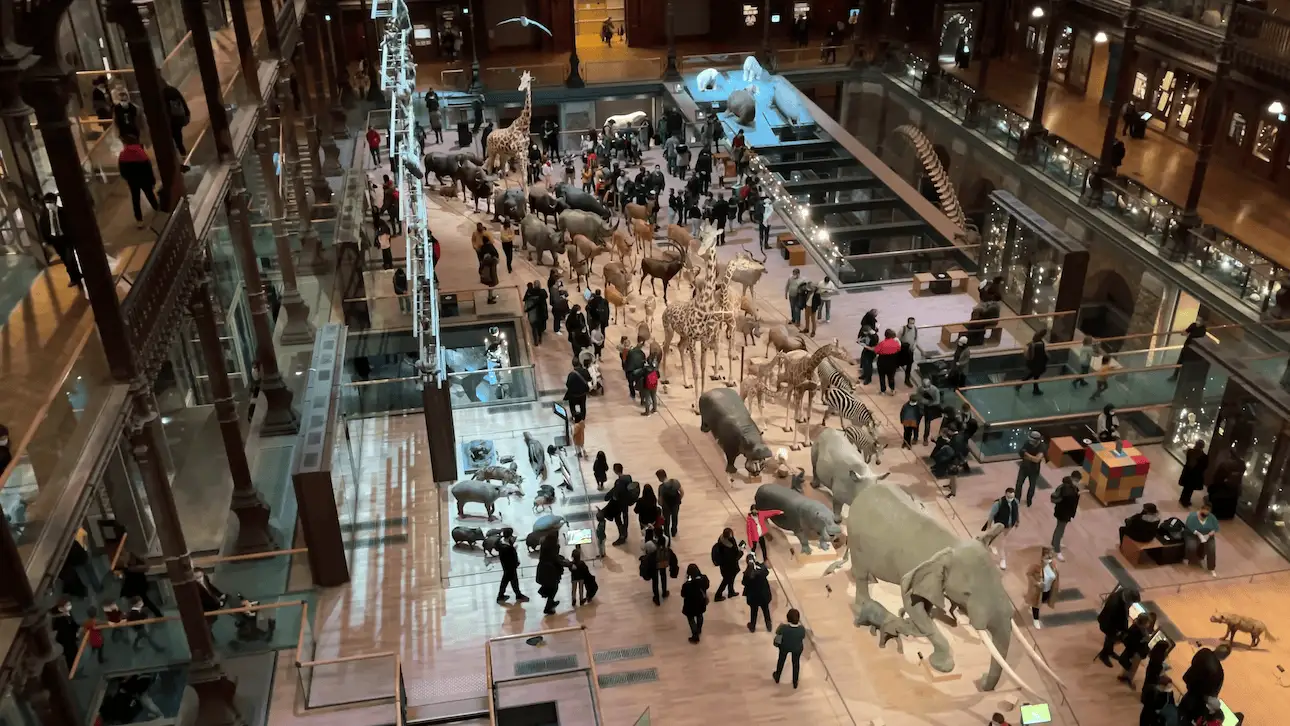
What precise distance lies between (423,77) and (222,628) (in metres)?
26.2

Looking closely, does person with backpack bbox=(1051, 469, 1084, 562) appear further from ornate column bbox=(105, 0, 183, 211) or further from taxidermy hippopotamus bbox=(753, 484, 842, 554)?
ornate column bbox=(105, 0, 183, 211)

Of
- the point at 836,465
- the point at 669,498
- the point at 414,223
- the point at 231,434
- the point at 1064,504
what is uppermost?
the point at 414,223

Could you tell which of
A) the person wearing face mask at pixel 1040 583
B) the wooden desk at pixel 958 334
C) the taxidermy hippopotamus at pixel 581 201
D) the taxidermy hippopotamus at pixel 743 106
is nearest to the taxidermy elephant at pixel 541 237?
the taxidermy hippopotamus at pixel 581 201

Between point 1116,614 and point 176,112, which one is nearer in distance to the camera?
point 1116,614

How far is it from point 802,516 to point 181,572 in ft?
26.6

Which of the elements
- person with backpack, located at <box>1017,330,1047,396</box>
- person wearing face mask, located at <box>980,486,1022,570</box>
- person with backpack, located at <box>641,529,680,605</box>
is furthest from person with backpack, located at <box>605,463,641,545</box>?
person with backpack, located at <box>1017,330,1047,396</box>

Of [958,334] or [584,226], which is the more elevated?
[584,226]

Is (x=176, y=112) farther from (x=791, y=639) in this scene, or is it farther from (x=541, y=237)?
(x=791, y=639)

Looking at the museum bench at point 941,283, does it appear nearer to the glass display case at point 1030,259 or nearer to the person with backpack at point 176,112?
the glass display case at point 1030,259

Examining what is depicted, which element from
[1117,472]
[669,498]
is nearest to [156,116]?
[669,498]

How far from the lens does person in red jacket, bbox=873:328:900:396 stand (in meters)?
18.7

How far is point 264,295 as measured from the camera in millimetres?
16812

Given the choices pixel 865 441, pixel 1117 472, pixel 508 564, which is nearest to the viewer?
pixel 508 564

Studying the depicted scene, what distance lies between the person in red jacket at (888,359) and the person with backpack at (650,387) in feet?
13.4
